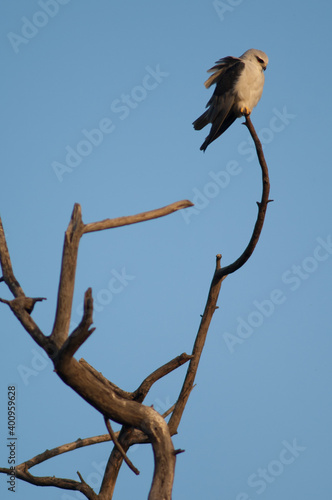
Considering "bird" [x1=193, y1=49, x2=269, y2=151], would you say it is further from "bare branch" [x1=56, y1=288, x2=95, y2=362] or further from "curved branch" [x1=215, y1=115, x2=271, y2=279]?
"bare branch" [x1=56, y1=288, x2=95, y2=362]

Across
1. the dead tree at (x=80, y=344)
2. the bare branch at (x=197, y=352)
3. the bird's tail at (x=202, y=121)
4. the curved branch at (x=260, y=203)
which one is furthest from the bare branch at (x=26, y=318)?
the bird's tail at (x=202, y=121)

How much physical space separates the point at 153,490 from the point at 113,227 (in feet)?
5.13

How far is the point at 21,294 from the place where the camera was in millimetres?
3703

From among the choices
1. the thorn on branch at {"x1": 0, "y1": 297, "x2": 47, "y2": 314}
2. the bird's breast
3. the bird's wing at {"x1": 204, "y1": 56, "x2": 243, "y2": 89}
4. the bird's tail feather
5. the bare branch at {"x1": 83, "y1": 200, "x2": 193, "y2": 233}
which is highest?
the bird's wing at {"x1": 204, "y1": 56, "x2": 243, "y2": 89}

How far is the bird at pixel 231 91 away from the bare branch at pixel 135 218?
311cm

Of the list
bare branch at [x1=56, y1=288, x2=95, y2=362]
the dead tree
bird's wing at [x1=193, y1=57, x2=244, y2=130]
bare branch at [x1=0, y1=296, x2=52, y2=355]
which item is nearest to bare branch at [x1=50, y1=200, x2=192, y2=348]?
the dead tree

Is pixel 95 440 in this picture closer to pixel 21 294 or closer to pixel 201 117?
pixel 21 294

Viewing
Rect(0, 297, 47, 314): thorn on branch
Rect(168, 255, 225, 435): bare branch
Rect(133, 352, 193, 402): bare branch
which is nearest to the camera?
Rect(0, 297, 47, 314): thorn on branch

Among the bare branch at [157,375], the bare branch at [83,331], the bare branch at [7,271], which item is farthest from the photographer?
the bare branch at [157,375]

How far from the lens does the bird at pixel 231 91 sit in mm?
6641

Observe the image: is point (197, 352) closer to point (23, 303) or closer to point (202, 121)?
point (23, 303)

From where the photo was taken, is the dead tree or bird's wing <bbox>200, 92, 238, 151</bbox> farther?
bird's wing <bbox>200, 92, 238, 151</bbox>

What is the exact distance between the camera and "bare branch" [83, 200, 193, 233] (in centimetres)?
331

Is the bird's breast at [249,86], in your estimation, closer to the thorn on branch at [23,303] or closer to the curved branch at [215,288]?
the curved branch at [215,288]
